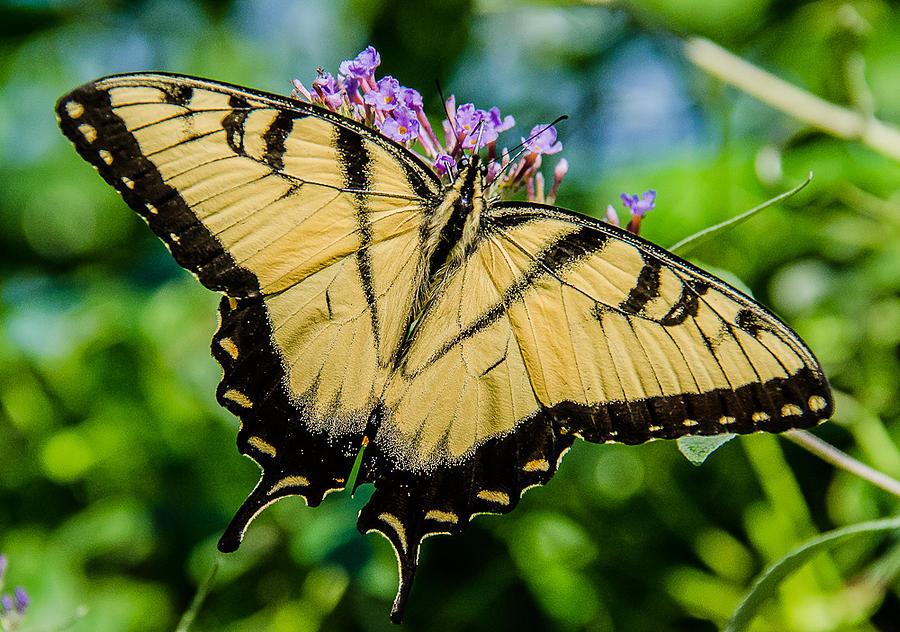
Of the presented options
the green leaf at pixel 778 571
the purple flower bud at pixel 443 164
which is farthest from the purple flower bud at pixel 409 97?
the green leaf at pixel 778 571

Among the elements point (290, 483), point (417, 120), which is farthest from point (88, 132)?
point (290, 483)

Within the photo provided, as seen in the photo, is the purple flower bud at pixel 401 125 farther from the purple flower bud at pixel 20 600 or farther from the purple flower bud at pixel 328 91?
the purple flower bud at pixel 20 600

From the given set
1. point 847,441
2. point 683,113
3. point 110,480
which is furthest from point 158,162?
point 847,441

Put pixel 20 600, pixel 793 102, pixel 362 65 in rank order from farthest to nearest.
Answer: pixel 793 102 < pixel 20 600 < pixel 362 65

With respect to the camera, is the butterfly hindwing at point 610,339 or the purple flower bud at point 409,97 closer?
the butterfly hindwing at point 610,339

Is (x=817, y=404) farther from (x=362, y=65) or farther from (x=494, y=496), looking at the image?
(x=362, y=65)

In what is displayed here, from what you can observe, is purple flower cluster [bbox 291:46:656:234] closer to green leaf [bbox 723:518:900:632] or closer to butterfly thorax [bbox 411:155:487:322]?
butterfly thorax [bbox 411:155:487:322]

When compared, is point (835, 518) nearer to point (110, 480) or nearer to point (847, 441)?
point (847, 441)
